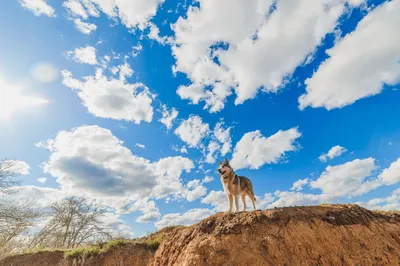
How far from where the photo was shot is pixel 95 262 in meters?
13.2

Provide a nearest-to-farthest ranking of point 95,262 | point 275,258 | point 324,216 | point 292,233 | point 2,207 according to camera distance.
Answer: point 275,258 < point 292,233 < point 324,216 < point 95,262 < point 2,207

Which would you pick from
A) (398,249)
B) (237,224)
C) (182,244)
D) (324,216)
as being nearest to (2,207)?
(182,244)

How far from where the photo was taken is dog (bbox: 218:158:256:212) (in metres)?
10.4

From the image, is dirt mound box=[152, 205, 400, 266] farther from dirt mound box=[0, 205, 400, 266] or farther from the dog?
the dog

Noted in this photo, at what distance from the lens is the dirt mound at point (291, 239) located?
6.59 m

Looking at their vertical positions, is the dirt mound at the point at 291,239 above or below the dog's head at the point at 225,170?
below

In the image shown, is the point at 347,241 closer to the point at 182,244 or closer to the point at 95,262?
the point at 182,244

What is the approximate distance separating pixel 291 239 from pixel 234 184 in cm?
400

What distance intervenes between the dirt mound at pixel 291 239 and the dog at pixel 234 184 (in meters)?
2.58

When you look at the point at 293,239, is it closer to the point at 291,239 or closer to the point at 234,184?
the point at 291,239

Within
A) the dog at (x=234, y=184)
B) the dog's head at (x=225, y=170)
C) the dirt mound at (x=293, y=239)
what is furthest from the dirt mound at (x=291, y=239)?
the dog's head at (x=225, y=170)

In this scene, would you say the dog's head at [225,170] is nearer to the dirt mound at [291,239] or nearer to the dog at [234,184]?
the dog at [234,184]

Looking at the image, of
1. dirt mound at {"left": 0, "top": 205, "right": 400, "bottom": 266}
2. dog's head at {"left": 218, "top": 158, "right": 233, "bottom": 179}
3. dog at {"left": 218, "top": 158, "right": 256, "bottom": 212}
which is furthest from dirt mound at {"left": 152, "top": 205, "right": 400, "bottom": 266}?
dog's head at {"left": 218, "top": 158, "right": 233, "bottom": 179}

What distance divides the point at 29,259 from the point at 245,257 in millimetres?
15155
